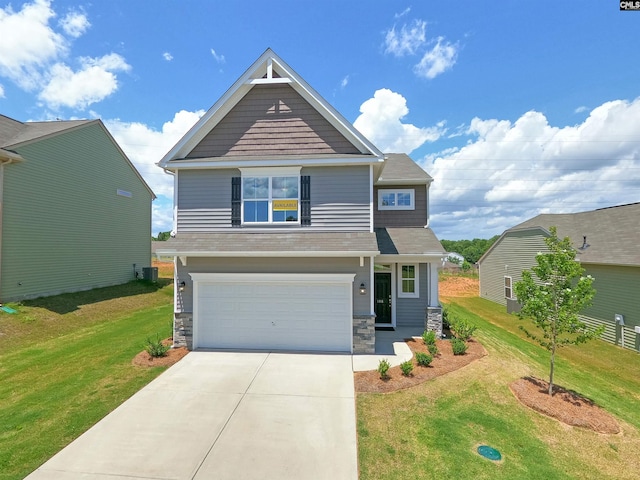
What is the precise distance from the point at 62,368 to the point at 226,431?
6244 millimetres

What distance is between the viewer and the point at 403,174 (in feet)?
43.5

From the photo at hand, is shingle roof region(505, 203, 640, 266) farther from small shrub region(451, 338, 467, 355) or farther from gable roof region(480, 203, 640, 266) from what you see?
small shrub region(451, 338, 467, 355)

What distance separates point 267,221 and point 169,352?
5120mm

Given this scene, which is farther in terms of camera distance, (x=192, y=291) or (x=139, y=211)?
(x=139, y=211)

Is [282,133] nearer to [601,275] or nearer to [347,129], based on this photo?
[347,129]

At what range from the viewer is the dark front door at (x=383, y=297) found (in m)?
11.9

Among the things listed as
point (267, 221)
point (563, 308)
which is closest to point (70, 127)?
point (267, 221)

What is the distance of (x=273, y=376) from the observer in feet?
25.6

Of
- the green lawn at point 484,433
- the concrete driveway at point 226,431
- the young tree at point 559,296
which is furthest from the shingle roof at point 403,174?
the concrete driveway at point 226,431

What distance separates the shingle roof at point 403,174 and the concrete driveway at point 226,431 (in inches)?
Result: 315

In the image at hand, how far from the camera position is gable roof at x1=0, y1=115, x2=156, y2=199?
1407cm

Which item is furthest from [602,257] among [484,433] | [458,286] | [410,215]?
[458,286]

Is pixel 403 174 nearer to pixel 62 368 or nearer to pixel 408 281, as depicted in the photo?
pixel 408 281

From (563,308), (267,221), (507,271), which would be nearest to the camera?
(563,308)
